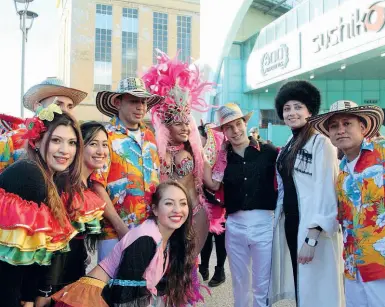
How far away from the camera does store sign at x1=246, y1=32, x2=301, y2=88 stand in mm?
14703

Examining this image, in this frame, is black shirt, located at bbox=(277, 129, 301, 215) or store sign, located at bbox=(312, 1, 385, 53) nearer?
black shirt, located at bbox=(277, 129, 301, 215)

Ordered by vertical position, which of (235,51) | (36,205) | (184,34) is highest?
(184,34)

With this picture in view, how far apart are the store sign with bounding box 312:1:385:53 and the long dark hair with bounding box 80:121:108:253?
10.3 metres

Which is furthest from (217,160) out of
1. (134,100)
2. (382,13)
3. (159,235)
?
(382,13)

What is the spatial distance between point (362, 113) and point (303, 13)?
1341 cm

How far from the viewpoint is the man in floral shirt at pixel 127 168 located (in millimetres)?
2693

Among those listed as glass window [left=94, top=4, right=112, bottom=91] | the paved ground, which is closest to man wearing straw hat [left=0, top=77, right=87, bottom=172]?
the paved ground

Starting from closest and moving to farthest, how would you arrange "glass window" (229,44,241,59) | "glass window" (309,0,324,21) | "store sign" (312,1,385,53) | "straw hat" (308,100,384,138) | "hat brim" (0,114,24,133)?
1. "straw hat" (308,100,384,138)
2. "hat brim" (0,114,24,133)
3. "store sign" (312,1,385,53)
4. "glass window" (309,0,324,21)
5. "glass window" (229,44,241,59)

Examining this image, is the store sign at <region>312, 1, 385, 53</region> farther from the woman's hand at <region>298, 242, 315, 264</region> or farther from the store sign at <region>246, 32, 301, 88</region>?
the woman's hand at <region>298, 242, 315, 264</region>

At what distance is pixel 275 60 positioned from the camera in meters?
16.0

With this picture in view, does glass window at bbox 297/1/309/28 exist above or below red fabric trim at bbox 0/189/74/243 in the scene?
above

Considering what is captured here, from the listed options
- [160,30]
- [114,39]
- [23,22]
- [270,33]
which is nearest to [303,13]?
[270,33]

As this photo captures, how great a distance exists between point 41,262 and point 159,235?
0.71m

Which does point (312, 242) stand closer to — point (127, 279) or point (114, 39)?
point (127, 279)
